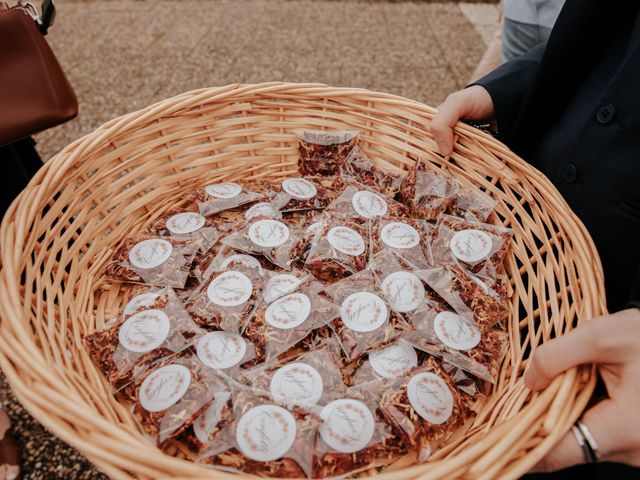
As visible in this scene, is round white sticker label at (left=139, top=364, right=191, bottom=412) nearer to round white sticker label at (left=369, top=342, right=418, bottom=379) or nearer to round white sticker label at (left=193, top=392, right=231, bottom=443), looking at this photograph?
round white sticker label at (left=193, top=392, right=231, bottom=443)

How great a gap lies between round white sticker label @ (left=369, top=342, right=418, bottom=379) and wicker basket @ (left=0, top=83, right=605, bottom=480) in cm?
17

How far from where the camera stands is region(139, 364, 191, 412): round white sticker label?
33.4 inches

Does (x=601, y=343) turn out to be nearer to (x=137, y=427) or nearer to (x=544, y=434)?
(x=544, y=434)

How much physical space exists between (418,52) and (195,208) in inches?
103

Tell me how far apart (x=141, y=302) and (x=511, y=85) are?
109 cm

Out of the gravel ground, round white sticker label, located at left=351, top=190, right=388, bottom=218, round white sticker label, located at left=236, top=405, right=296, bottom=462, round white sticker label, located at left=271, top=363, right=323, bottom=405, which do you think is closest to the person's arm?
round white sticker label, located at left=351, top=190, right=388, bottom=218

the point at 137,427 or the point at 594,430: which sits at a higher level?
the point at 594,430

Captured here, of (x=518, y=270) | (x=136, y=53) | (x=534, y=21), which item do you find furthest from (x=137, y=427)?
(x=136, y=53)

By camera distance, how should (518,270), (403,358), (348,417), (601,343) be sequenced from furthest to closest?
(518,270) < (403,358) < (348,417) < (601,343)

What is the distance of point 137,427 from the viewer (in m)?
0.87

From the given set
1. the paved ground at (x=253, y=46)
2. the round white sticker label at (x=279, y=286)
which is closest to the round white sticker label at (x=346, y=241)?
the round white sticker label at (x=279, y=286)

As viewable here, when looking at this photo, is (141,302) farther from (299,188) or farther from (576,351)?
(576,351)

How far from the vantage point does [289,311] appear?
3.29 ft

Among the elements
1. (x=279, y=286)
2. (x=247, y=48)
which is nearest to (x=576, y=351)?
(x=279, y=286)
